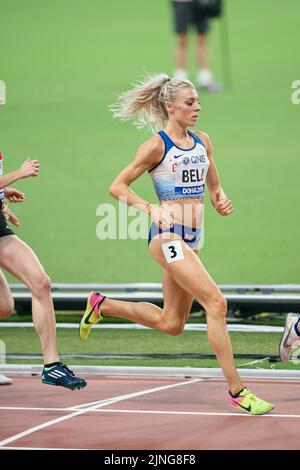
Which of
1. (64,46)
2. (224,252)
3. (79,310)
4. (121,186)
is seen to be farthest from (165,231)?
(64,46)

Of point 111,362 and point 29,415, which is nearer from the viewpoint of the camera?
point 29,415

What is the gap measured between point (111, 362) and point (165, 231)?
6.68 feet

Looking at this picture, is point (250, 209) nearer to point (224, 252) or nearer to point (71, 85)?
point (224, 252)

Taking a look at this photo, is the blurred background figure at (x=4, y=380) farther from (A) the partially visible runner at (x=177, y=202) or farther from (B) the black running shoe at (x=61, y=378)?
(A) the partially visible runner at (x=177, y=202)

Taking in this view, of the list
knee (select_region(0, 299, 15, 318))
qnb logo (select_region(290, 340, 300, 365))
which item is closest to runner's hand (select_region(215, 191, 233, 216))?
A: qnb logo (select_region(290, 340, 300, 365))

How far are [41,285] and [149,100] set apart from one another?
1.50 m

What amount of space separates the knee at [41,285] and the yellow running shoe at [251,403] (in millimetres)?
1547

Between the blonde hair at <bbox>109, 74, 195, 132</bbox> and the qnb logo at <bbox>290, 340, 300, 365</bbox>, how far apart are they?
1.81 metres

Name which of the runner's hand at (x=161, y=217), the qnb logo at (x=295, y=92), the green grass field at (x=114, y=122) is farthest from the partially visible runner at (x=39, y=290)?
the qnb logo at (x=295, y=92)

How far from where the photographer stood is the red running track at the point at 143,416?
25.7 ft

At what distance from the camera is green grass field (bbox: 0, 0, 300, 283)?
1511 cm

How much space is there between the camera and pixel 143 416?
8.65 m
